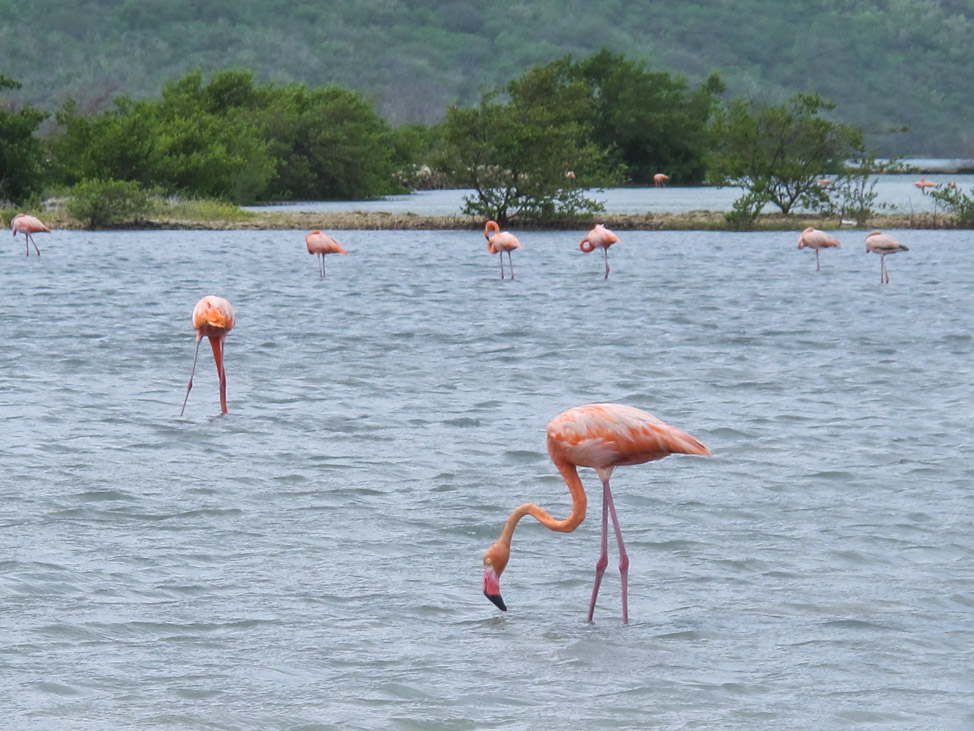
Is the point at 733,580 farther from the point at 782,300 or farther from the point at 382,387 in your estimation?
the point at 782,300

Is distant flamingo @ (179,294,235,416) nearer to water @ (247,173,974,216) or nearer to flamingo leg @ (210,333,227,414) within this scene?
flamingo leg @ (210,333,227,414)

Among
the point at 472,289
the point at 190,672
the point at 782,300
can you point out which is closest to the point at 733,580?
the point at 190,672

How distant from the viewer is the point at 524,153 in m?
34.9

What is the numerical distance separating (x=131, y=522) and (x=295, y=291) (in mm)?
14676

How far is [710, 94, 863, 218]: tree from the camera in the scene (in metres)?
36.4

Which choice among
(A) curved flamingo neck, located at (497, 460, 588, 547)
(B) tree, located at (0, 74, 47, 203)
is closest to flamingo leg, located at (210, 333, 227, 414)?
(A) curved flamingo neck, located at (497, 460, 588, 547)

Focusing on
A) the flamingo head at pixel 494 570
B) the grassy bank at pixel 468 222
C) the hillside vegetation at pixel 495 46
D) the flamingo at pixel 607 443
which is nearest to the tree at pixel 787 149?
the grassy bank at pixel 468 222

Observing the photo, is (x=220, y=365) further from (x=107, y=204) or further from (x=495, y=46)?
(x=495, y=46)

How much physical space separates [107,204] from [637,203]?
1923cm

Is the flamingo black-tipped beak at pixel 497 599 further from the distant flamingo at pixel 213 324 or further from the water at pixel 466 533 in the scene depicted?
the distant flamingo at pixel 213 324

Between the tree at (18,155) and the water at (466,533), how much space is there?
25151 millimetres

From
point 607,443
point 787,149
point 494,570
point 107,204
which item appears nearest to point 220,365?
point 607,443

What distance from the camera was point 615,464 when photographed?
6.68m

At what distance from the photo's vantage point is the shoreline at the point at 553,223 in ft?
118
